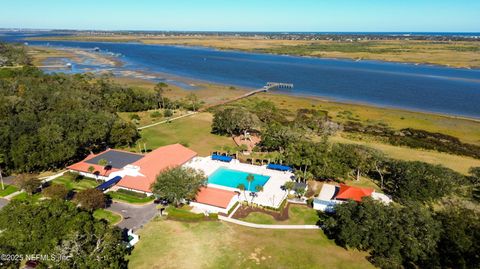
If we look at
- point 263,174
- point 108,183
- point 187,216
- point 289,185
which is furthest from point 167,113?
point 187,216

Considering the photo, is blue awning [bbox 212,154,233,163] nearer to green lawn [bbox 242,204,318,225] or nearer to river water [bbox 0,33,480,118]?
green lawn [bbox 242,204,318,225]

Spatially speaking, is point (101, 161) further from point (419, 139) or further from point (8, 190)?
point (419, 139)

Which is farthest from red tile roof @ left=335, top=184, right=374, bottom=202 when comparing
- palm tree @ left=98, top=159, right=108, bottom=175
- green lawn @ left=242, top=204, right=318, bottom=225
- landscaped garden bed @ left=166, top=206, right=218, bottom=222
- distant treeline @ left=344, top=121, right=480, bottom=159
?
palm tree @ left=98, top=159, right=108, bottom=175

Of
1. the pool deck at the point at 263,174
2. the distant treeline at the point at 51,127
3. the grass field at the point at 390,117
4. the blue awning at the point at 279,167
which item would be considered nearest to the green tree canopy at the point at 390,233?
the pool deck at the point at 263,174

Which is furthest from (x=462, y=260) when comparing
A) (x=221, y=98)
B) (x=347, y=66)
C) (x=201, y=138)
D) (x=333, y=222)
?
(x=347, y=66)

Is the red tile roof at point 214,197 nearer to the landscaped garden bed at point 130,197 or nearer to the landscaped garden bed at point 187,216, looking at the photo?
the landscaped garden bed at point 187,216

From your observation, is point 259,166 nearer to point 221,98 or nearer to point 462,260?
point 462,260
